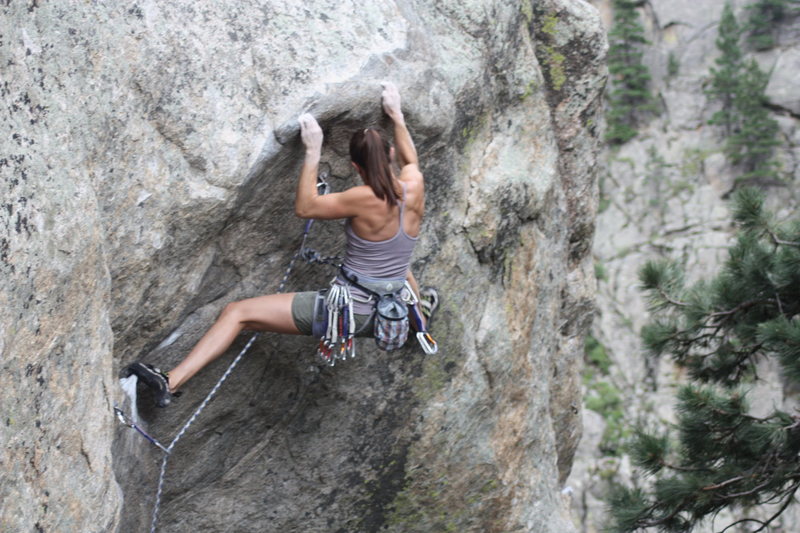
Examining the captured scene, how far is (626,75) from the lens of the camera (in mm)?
27531

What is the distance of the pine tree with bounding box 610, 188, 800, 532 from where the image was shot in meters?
6.39

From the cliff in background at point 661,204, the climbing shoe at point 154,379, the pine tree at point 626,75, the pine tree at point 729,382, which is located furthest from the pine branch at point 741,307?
the pine tree at point 626,75

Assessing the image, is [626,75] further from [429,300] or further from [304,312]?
[304,312]

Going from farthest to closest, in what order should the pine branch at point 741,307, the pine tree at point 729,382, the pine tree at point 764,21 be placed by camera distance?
the pine tree at point 764,21 → the pine branch at point 741,307 → the pine tree at point 729,382

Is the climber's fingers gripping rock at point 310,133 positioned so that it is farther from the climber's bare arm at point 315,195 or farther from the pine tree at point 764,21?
the pine tree at point 764,21

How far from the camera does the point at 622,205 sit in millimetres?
26750

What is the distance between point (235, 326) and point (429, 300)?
1456 millimetres

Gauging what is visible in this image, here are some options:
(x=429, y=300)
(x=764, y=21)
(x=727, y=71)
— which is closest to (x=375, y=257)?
(x=429, y=300)

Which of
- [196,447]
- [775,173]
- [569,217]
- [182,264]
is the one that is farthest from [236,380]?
[775,173]

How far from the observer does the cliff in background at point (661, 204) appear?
22.7 m

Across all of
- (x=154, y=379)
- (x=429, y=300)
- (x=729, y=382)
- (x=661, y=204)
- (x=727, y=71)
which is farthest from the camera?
(x=661, y=204)

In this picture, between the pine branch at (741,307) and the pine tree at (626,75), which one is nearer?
the pine branch at (741,307)

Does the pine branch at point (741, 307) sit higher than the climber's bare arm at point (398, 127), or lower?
lower

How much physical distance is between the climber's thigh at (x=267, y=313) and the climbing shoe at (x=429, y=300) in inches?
40.2
